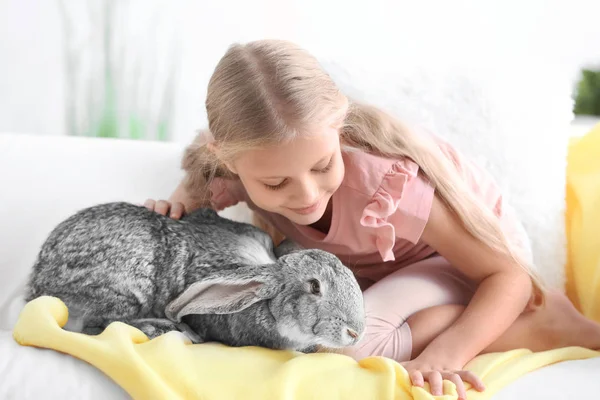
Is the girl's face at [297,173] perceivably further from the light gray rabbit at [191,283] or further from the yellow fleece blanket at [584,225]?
the yellow fleece blanket at [584,225]

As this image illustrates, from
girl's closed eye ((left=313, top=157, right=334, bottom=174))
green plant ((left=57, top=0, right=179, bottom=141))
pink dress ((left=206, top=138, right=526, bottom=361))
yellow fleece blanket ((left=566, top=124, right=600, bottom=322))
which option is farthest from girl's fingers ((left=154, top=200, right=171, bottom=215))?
green plant ((left=57, top=0, right=179, bottom=141))

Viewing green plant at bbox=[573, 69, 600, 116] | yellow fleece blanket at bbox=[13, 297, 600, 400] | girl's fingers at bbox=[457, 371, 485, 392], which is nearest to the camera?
yellow fleece blanket at bbox=[13, 297, 600, 400]

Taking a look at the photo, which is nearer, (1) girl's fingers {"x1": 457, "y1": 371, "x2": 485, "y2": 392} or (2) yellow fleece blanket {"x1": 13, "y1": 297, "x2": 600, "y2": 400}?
(2) yellow fleece blanket {"x1": 13, "y1": 297, "x2": 600, "y2": 400}

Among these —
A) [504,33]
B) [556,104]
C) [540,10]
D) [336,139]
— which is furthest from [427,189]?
[540,10]

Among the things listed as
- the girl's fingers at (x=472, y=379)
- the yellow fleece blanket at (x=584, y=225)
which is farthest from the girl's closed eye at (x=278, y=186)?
the yellow fleece blanket at (x=584, y=225)

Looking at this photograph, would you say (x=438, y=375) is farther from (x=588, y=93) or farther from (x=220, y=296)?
(x=588, y=93)

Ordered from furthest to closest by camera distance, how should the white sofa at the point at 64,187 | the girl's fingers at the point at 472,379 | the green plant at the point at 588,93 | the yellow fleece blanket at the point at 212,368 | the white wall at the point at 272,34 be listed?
the green plant at the point at 588,93, the white wall at the point at 272,34, the white sofa at the point at 64,187, the girl's fingers at the point at 472,379, the yellow fleece blanket at the point at 212,368

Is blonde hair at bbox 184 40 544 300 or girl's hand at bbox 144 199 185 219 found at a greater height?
blonde hair at bbox 184 40 544 300

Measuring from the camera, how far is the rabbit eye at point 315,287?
918mm

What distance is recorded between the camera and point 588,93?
8.64 ft

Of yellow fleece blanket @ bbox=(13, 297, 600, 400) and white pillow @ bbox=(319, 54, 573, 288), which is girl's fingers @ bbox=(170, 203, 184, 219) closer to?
yellow fleece blanket @ bbox=(13, 297, 600, 400)

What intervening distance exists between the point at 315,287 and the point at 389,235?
23cm

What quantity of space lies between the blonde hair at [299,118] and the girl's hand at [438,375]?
0.23 meters

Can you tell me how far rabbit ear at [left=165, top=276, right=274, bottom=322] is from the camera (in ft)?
3.03
